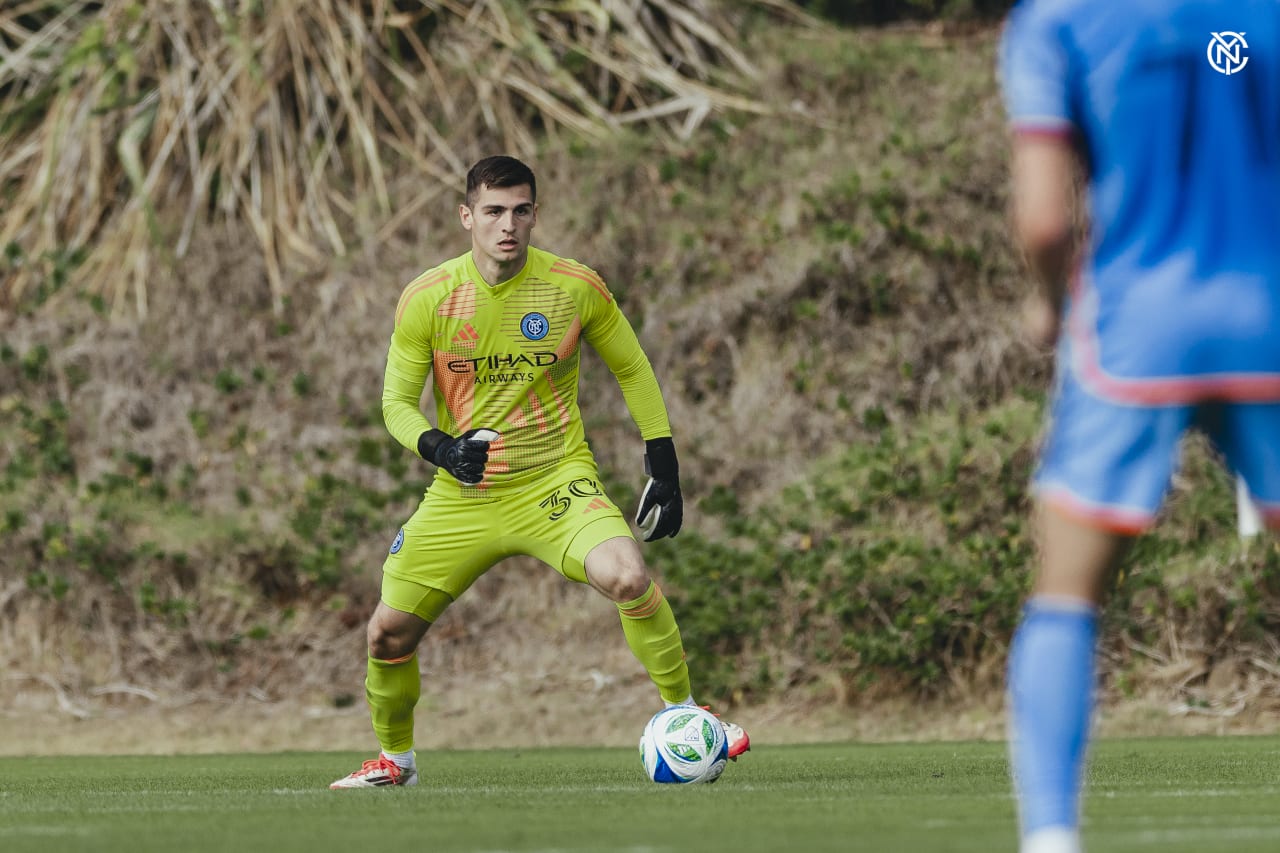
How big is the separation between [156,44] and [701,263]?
18.7 feet

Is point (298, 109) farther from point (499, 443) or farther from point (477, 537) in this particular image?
point (477, 537)

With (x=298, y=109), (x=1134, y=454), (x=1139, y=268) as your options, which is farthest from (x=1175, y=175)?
(x=298, y=109)

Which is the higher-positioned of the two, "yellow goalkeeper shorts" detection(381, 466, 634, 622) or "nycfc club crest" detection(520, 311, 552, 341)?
"nycfc club crest" detection(520, 311, 552, 341)

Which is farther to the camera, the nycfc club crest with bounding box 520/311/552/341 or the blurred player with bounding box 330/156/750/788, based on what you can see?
the nycfc club crest with bounding box 520/311/552/341

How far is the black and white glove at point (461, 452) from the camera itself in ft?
25.0

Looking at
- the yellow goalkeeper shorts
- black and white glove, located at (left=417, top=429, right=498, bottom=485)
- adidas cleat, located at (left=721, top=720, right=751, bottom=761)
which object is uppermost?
black and white glove, located at (left=417, top=429, right=498, bottom=485)

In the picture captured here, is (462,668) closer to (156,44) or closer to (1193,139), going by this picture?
(156,44)

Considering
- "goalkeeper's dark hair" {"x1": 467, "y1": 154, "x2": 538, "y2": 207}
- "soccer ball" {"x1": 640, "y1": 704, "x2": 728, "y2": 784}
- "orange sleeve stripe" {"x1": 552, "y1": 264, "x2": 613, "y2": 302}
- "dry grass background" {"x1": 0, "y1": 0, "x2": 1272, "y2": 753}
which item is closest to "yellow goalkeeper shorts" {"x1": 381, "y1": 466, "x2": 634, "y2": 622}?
"soccer ball" {"x1": 640, "y1": 704, "x2": 728, "y2": 784}

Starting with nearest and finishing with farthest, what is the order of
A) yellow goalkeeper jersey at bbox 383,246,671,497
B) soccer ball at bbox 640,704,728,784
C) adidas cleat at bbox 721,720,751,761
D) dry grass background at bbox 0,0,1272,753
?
1. soccer ball at bbox 640,704,728,784
2. adidas cleat at bbox 721,720,751,761
3. yellow goalkeeper jersey at bbox 383,246,671,497
4. dry grass background at bbox 0,0,1272,753

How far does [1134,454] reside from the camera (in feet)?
13.2

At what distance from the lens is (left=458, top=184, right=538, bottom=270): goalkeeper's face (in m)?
8.03

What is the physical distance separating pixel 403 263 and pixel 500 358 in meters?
9.18

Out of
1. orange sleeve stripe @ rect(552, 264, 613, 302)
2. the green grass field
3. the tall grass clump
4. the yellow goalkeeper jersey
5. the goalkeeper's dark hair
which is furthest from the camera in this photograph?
→ the tall grass clump

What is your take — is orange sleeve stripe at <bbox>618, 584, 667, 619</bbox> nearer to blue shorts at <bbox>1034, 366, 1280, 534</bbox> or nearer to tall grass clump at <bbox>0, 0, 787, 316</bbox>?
blue shorts at <bbox>1034, 366, 1280, 534</bbox>
